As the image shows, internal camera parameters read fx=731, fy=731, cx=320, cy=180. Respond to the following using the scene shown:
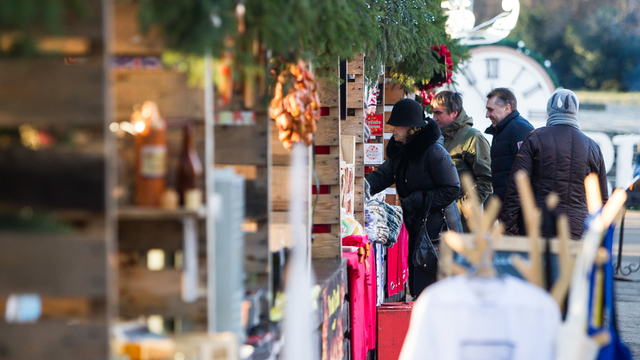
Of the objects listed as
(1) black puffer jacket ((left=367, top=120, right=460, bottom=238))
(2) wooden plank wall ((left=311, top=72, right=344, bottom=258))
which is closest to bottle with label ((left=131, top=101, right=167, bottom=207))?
(2) wooden plank wall ((left=311, top=72, right=344, bottom=258))

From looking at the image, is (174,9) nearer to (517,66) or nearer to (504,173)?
(504,173)

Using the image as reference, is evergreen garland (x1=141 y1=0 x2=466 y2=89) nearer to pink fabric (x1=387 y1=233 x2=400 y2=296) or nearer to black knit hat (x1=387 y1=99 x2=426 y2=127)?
black knit hat (x1=387 y1=99 x2=426 y2=127)

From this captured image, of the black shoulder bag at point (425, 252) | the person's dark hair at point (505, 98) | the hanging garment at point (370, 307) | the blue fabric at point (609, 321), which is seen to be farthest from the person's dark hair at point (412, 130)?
the blue fabric at point (609, 321)

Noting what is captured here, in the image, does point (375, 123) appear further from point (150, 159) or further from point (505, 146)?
point (150, 159)

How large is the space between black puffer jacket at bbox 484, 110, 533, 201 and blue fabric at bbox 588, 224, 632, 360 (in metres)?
3.67

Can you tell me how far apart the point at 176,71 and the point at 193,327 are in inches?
31.1

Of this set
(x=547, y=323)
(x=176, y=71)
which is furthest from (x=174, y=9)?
(x=547, y=323)

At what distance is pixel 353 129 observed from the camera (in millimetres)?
6148

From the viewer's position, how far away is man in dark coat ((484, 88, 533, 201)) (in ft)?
20.8

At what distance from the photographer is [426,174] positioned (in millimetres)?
5871

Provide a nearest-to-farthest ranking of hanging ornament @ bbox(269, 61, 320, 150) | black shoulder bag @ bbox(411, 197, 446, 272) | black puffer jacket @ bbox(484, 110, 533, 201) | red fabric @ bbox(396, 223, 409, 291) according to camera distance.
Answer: hanging ornament @ bbox(269, 61, 320, 150)
black shoulder bag @ bbox(411, 197, 446, 272)
black puffer jacket @ bbox(484, 110, 533, 201)
red fabric @ bbox(396, 223, 409, 291)

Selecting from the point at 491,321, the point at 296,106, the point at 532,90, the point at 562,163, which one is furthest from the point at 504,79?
the point at 491,321

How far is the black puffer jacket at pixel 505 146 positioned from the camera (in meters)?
6.32

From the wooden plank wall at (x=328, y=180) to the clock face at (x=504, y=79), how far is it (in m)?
8.56
